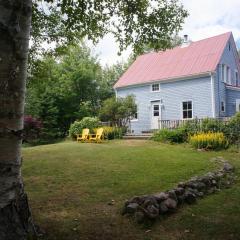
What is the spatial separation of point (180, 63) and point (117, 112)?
7.31 m

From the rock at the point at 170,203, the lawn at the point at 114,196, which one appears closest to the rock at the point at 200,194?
the lawn at the point at 114,196

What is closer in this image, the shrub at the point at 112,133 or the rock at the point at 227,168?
the rock at the point at 227,168

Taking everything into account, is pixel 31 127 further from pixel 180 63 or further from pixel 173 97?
pixel 180 63

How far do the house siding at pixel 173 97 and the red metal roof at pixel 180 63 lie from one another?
626 mm

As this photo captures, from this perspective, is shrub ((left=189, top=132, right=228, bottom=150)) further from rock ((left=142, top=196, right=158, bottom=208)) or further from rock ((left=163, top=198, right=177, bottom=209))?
rock ((left=142, top=196, right=158, bottom=208))

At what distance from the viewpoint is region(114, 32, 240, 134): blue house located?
26797 mm

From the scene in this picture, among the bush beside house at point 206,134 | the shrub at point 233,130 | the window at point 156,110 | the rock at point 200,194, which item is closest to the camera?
the rock at point 200,194

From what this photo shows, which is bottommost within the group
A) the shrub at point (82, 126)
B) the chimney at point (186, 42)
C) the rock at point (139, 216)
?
the rock at point (139, 216)

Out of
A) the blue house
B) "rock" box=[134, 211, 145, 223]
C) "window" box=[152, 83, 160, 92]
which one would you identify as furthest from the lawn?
"window" box=[152, 83, 160, 92]

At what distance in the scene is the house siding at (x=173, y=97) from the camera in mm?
26750

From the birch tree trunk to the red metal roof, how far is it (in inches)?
922

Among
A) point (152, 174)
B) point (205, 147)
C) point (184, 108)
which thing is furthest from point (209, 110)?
point (152, 174)

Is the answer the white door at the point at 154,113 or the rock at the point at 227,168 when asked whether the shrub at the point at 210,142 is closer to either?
the rock at the point at 227,168

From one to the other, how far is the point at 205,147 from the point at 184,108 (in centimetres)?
1209
